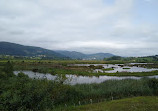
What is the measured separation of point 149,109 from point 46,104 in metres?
12.2

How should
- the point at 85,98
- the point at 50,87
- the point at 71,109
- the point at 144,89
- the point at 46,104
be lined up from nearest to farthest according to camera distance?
the point at 71,109, the point at 46,104, the point at 50,87, the point at 85,98, the point at 144,89

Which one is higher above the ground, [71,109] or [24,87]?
[24,87]

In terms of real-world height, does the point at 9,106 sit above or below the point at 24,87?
below

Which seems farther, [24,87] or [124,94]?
[124,94]

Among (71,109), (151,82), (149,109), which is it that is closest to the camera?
(149,109)

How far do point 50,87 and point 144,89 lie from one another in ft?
56.1

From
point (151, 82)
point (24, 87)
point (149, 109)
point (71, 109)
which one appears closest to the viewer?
point (149, 109)

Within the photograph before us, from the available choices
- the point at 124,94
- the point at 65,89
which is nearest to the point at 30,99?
the point at 65,89

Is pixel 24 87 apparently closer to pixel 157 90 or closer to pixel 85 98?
pixel 85 98

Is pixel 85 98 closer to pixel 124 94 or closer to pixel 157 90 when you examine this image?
pixel 124 94

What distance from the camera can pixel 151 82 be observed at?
24.8m

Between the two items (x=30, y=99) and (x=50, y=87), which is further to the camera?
(x=50, y=87)

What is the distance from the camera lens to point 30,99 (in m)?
15.1

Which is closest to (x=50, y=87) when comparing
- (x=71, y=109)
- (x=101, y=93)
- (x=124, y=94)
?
(x=71, y=109)
